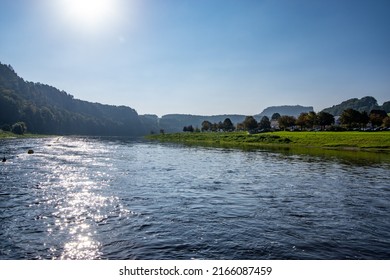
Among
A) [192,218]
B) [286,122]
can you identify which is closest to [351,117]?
[286,122]

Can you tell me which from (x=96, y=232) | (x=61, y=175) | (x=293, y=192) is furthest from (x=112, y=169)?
(x=96, y=232)

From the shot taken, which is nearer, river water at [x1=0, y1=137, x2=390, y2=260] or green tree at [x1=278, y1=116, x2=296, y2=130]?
river water at [x1=0, y1=137, x2=390, y2=260]

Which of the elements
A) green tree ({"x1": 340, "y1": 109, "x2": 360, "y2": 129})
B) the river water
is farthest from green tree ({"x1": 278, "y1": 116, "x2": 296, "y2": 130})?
the river water

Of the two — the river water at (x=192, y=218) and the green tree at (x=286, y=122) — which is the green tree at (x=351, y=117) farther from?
the river water at (x=192, y=218)

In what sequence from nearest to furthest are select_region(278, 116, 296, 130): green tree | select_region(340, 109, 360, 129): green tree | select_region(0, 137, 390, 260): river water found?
select_region(0, 137, 390, 260): river water < select_region(340, 109, 360, 129): green tree < select_region(278, 116, 296, 130): green tree

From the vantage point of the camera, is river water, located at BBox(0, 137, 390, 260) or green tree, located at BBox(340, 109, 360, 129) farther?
green tree, located at BBox(340, 109, 360, 129)

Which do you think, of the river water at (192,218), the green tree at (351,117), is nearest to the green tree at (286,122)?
the green tree at (351,117)

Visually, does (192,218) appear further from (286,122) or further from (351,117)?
(286,122)

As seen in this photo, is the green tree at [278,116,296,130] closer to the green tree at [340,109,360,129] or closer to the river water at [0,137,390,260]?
the green tree at [340,109,360,129]

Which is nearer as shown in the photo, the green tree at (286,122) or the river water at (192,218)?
the river water at (192,218)

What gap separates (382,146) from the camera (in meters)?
89.6

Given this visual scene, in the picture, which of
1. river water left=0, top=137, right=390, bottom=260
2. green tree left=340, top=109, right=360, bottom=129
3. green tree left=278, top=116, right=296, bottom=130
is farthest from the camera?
green tree left=278, top=116, right=296, bottom=130

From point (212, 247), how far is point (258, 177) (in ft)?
78.3

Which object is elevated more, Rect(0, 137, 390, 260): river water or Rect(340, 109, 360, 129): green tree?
Rect(340, 109, 360, 129): green tree
